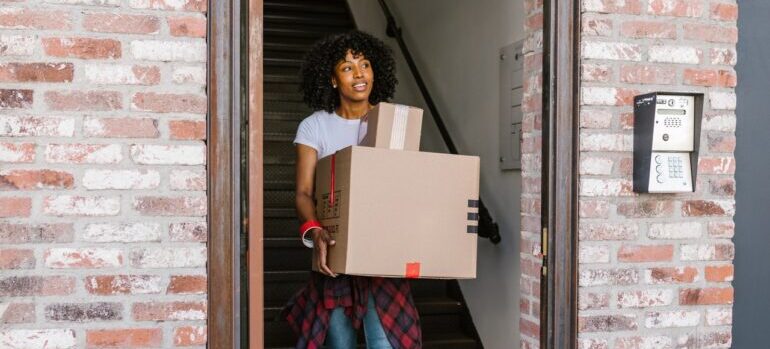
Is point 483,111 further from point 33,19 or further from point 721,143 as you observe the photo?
point 33,19

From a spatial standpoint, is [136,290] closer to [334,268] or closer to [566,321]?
[334,268]

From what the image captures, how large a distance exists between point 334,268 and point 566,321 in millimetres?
726

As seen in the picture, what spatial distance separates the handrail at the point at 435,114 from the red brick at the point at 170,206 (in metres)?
1.63

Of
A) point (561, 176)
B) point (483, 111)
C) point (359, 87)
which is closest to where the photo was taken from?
point (561, 176)

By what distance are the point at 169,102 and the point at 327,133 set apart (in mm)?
672

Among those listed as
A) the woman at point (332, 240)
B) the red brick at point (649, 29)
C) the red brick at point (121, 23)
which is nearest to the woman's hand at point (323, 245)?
the woman at point (332, 240)

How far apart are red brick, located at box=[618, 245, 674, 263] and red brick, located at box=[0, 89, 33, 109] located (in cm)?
174

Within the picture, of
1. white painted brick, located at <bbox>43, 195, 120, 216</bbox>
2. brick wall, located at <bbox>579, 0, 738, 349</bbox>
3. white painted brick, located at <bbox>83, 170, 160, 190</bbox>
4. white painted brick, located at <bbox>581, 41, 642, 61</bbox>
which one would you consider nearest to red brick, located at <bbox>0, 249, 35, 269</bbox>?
white painted brick, located at <bbox>43, 195, 120, 216</bbox>

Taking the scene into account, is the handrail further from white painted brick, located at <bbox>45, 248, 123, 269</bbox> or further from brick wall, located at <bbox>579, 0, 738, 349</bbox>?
white painted brick, located at <bbox>45, 248, 123, 269</bbox>

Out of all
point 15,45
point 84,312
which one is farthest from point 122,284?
point 15,45

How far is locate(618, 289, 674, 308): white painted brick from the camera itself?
2588 mm

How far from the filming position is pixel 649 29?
2611 millimetres

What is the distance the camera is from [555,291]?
254 cm

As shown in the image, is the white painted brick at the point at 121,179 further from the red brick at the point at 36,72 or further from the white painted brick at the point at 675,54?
the white painted brick at the point at 675,54
